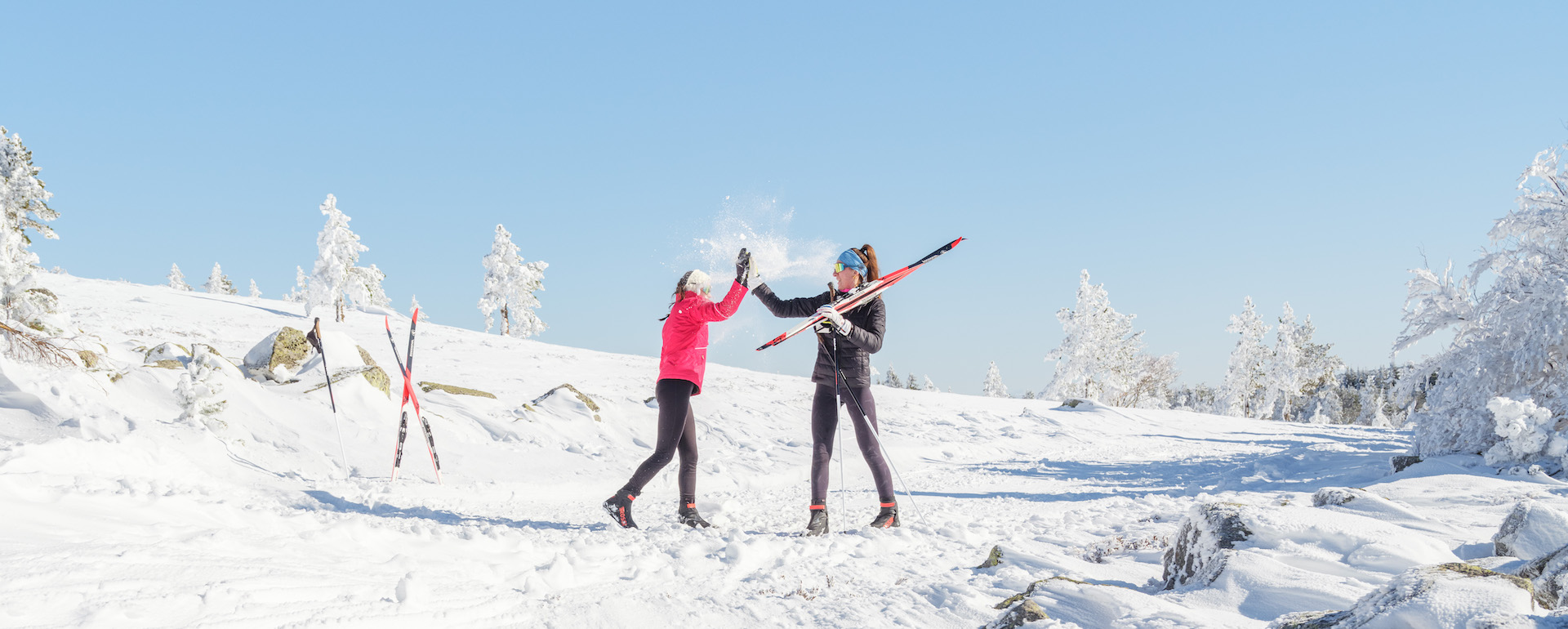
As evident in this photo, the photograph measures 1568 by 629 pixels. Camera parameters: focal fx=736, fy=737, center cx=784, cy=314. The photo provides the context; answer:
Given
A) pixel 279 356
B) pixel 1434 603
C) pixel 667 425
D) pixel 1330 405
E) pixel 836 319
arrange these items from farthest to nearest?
pixel 1330 405 < pixel 279 356 < pixel 667 425 < pixel 836 319 < pixel 1434 603

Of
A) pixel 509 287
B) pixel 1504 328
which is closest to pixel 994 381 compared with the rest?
pixel 509 287

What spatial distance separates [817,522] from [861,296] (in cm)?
180

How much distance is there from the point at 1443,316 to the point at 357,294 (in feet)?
166

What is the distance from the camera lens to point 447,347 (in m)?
27.4

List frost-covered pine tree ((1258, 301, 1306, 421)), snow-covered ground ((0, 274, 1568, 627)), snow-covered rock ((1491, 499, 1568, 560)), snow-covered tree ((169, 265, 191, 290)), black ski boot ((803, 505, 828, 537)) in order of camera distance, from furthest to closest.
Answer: snow-covered tree ((169, 265, 191, 290))
frost-covered pine tree ((1258, 301, 1306, 421))
black ski boot ((803, 505, 828, 537))
snow-covered rock ((1491, 499, 1568, 560))
snow-covered ground ((0, 274, 1568, 627))

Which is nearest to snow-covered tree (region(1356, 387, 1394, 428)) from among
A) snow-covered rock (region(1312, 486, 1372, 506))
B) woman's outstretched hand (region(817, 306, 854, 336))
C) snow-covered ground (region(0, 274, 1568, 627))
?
snow-covered ground (region(0, 274, 1568, 627))

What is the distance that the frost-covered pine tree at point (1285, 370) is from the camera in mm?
54281

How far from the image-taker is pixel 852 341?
18.8 ft

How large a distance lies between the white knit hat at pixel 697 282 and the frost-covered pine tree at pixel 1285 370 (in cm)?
6096

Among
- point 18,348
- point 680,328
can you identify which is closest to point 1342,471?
point 680,328

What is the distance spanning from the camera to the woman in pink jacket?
582 cm

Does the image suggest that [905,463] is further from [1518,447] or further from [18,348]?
[18,348]

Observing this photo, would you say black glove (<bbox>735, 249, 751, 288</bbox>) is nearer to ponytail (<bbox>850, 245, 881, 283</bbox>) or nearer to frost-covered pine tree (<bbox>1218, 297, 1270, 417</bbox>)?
ponytail (<bbox>850, 245, 881, 283</bbox>)

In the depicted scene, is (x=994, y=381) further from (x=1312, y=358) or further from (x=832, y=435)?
(x=832, y=435)
